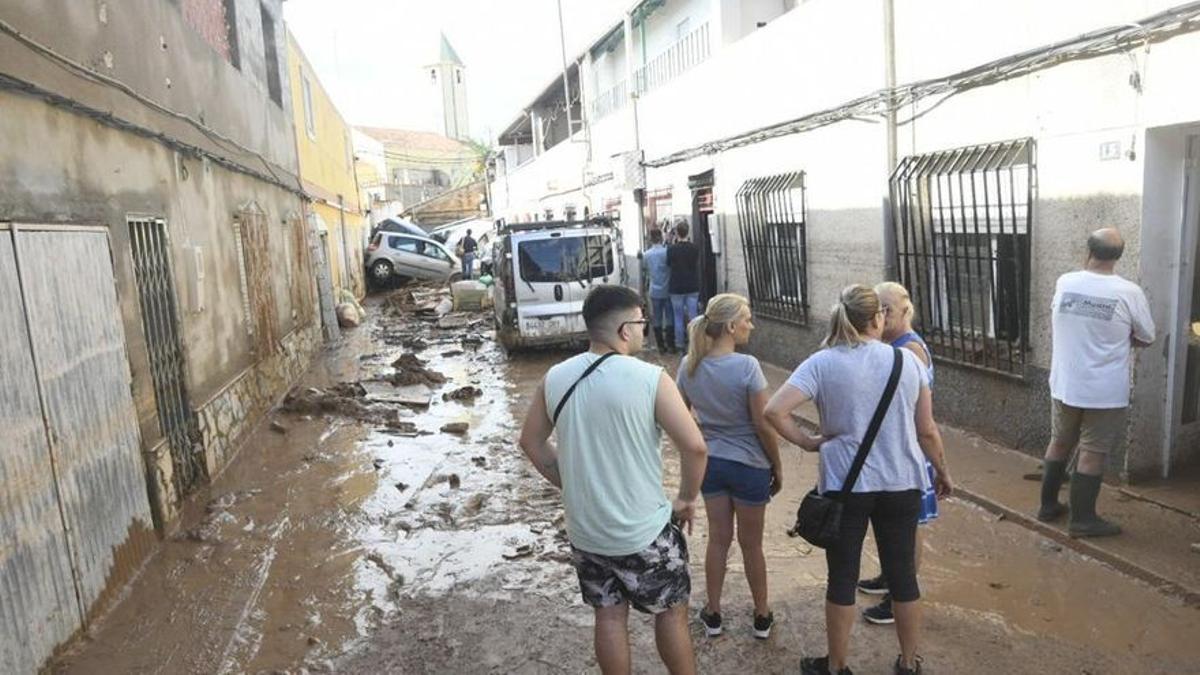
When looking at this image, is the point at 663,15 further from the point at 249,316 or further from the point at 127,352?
the point at 127,352

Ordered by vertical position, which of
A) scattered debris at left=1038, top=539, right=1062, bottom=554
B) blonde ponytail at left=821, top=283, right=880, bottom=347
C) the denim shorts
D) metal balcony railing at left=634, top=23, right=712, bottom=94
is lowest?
scattered debris at left=1038, top=539, right=1062, bottom=554

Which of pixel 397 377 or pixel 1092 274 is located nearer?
pixel 1092 274

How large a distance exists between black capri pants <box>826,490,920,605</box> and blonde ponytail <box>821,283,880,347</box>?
0.60 metres

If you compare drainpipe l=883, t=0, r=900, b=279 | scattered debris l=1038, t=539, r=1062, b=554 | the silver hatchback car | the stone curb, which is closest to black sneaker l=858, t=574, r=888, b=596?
scattered debris l=1038, t=539, r=1062, b=554

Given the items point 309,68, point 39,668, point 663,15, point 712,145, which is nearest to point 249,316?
point 39,668

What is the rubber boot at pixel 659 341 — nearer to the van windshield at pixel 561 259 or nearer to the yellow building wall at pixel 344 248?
the van windshield at pixel 561 259

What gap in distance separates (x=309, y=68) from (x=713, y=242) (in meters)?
11.0

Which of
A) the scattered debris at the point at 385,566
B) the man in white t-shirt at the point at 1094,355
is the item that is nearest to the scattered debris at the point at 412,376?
the scattered debris at the point at 385,566

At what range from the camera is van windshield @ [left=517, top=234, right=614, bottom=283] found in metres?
11.8

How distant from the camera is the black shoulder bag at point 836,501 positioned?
3068 mm

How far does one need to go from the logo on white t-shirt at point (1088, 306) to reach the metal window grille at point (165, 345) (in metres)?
5.80

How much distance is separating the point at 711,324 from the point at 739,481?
2.34 feet

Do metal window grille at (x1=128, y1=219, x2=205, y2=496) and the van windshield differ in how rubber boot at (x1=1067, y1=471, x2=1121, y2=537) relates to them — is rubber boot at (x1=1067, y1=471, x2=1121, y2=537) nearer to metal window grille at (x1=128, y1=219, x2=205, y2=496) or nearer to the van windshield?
metal window grille at (x1=128, y1=219, x2=205, y2=496)

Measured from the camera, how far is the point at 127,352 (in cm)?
511
